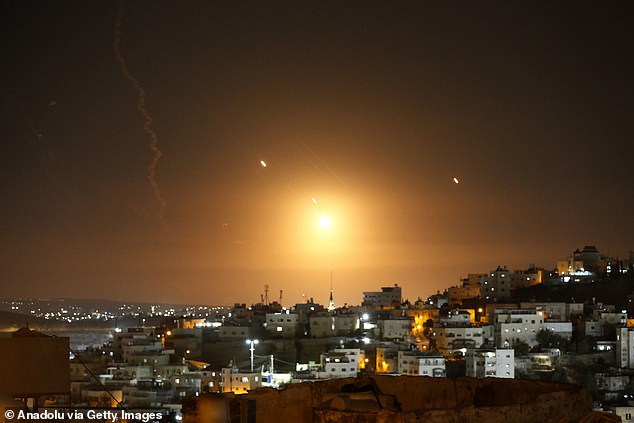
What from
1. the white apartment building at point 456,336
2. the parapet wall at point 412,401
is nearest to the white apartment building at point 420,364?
the white apartment building at point 456,336

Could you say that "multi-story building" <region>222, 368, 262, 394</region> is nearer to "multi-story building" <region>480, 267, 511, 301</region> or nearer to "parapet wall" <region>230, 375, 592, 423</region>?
"multi-story building" <region>480, 267, 511, 301</region>

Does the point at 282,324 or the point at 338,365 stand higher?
the point at 282,324

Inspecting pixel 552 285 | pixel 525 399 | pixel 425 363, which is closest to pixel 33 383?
pixel 525 399

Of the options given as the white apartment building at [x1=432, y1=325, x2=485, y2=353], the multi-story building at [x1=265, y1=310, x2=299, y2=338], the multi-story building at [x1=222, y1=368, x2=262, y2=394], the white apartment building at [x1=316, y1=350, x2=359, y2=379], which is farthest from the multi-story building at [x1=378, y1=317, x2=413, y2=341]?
the multi-story building at [x1=222, y1=368, x2=262, y2=394]

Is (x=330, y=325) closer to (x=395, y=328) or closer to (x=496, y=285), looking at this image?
(x=395, y=328)

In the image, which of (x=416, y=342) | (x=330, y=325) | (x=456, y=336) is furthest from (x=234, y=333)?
(x=456, y=336)

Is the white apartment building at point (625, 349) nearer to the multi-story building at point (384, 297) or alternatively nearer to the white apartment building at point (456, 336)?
the white apartment building at point (456, 336)
